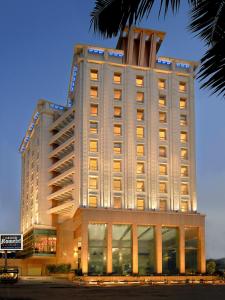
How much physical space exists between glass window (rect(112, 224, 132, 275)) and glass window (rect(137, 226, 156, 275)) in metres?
1.97

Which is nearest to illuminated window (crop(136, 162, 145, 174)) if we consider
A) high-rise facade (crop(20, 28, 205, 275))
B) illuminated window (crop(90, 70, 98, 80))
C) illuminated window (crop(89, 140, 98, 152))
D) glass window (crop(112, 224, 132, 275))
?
high-rise facade (crop(20, 28, 205, 275))

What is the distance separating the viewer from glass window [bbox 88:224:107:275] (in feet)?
253

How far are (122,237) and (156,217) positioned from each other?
6.58 m

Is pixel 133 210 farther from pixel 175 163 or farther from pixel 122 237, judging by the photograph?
pixel 175 163

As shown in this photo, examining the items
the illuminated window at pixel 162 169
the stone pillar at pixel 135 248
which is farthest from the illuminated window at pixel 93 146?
the stone pillar at pixel 135 248

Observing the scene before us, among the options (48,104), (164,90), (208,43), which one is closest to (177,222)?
(164,90)

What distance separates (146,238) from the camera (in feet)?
268

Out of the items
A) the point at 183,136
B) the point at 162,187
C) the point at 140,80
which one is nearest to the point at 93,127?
the point at 140,80

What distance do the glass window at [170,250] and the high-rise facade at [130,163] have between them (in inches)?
6.2

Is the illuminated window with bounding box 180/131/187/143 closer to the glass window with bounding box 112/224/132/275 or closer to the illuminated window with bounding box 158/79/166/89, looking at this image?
the illuminated window with bounding box 158/79/166/89

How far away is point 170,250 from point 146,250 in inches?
164

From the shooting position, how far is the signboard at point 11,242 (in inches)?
3076

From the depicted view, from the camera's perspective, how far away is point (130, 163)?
280 ft

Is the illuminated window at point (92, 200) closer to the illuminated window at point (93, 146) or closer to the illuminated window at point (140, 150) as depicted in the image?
the illuminated window at point (93, 146)
